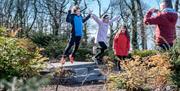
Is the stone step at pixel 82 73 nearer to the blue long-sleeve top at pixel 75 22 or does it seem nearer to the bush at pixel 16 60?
the blue long-sleeve top at pixel 75 22

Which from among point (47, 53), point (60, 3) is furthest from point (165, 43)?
point (60, 3)

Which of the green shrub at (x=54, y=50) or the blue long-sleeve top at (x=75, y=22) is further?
the green shrub at (x=54, y=50)

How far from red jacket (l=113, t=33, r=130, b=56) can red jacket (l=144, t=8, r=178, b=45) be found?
128 inches

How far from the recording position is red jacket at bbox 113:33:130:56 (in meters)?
13.6

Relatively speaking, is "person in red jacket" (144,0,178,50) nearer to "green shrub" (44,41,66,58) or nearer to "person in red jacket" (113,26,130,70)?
"person in red jacket" (113,26,130,70)

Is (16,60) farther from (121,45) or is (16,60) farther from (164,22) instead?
(121,45)

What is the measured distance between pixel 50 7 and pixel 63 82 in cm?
3513

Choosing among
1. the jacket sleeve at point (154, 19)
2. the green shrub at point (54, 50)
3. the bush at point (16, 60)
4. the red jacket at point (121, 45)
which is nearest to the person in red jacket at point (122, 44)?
the red jacket at point (121, 45)

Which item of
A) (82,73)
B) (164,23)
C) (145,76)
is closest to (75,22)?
(82,73)

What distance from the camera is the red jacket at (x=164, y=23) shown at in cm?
979

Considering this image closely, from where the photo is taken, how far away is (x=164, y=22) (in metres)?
10.0

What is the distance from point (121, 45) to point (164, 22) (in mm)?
3741

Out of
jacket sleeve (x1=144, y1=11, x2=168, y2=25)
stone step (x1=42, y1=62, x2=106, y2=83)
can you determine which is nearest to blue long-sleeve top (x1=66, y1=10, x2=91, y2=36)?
stone step (x1=42, y1=62, x2=106, y2=83)

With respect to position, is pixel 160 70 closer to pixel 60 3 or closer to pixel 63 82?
pixel 63 82
